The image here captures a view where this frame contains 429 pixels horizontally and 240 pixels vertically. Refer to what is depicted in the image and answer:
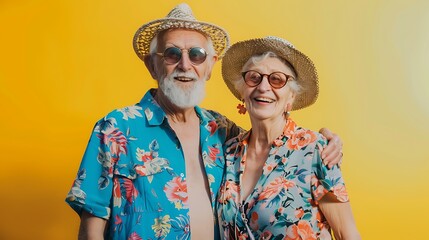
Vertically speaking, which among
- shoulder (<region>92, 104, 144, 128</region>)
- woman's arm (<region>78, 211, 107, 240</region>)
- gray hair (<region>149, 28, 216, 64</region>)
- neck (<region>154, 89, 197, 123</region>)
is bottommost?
woman's arm (<region>78, 211, 107, 240</region>)

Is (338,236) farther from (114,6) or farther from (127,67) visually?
(114,6)

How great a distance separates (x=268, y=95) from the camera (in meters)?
2.21

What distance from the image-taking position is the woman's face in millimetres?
2209

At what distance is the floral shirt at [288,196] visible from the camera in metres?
2.02

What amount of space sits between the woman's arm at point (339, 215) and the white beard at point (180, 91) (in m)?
0.69

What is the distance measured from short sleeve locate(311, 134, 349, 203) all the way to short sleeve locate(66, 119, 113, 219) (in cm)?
75

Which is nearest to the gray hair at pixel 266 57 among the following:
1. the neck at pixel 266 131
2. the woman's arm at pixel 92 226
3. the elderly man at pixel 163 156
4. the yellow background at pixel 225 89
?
the neck at pixel 266 131

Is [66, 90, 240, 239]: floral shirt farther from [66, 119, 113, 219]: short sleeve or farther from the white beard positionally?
the white beard

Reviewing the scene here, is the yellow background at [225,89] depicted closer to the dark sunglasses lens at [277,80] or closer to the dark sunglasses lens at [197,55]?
the dark sunglasses lens at [197,55]

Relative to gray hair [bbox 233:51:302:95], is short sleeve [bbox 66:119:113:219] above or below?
below

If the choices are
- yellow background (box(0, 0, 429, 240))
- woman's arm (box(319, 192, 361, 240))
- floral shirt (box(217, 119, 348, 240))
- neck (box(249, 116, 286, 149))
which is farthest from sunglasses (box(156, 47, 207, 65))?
yellow background (box(0, 0, 429, 240))

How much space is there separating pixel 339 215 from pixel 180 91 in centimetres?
80

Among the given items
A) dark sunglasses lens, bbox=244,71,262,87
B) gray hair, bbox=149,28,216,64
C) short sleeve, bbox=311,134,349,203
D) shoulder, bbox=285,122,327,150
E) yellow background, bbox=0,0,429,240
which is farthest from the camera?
yellow background, bbox=0,0,429,240

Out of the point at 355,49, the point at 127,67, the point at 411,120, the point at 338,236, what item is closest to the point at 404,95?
the point at 411,120
